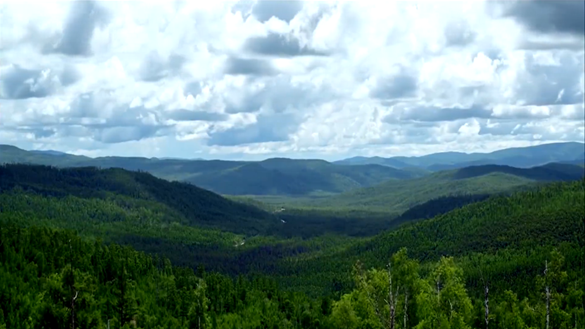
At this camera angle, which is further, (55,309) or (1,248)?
(1,248)

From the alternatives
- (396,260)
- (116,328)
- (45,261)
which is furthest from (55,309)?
(45,261)

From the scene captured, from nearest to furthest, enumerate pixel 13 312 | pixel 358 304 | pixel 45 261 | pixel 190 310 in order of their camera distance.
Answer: pixel 358 304
pixel 13 312
pixel 190 310
pixel 45 261

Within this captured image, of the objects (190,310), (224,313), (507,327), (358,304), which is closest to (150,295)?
(224,313)

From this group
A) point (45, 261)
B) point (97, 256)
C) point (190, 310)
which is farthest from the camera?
point (97, 256)

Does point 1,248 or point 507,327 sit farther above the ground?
point 1,248

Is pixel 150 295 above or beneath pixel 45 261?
beneath

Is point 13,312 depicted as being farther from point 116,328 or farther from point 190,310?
point 190,310

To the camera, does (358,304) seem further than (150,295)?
No

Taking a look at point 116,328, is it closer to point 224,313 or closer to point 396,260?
point 224,313

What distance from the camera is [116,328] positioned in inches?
5044

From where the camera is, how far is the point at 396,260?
285 feet

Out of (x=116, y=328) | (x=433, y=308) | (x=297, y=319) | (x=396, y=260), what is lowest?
(x=297, y=319)

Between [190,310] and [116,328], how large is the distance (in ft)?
81.5

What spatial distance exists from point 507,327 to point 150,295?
103 m
